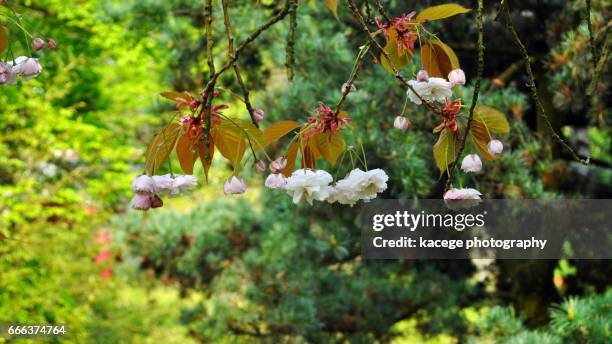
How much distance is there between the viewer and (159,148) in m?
0.67

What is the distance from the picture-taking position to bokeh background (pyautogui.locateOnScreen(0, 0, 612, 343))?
6.09 ft

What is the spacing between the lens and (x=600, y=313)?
Answer: 180 centimetres

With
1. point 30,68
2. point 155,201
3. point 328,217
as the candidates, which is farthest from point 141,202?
point 328,217

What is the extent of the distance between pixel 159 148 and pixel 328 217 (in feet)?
5.34

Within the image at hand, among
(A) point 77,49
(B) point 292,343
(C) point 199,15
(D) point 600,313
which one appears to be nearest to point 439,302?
(B) point 292,343

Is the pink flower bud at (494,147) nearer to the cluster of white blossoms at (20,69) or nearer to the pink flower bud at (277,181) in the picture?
the pink flower bud at (277,181)

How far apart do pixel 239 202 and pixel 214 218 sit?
9cm

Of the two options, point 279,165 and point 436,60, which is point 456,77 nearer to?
point 436,60

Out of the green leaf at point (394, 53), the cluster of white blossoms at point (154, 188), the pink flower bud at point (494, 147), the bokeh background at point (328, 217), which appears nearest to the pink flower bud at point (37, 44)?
the cluster of white blossoms at point (154, 188)

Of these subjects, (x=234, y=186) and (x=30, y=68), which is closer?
(x=234, y=186)

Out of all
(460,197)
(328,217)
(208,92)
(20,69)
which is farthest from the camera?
(328,217)

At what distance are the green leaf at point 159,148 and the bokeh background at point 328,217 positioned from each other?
1114mm

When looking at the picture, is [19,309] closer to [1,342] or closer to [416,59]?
[1,342]

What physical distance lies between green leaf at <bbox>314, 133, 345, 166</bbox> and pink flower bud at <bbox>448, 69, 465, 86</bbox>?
11 centimetres
